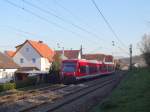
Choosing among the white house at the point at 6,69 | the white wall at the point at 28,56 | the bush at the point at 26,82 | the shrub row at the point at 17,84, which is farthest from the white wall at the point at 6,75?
the white wall at the point at 28,56

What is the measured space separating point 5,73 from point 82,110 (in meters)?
44.1

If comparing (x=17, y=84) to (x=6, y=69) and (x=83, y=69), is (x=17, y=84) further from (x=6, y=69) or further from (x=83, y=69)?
(x=6, y=69)

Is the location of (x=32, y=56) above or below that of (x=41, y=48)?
below

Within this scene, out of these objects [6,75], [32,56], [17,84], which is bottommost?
[17,84]

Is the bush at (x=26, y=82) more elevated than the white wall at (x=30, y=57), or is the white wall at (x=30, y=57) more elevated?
the white wall at (x=30, y=57)

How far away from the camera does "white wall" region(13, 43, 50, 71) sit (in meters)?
86.9

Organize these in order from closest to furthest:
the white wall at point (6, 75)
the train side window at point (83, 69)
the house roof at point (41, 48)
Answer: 1. the train side window at point (83, 69)
2. the white wall at point (6, 75)
3. the house roof at point (41, 48)

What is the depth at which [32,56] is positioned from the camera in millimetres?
88125

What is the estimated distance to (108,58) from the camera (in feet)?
486

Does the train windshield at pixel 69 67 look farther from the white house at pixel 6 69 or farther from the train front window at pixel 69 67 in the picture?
the white house at pixel 6 69

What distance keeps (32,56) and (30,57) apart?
1.68 ft

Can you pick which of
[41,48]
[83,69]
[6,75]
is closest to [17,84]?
[83,69]

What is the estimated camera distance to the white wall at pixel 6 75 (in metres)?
60.8

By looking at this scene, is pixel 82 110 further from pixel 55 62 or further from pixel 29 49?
pixel 29 49
